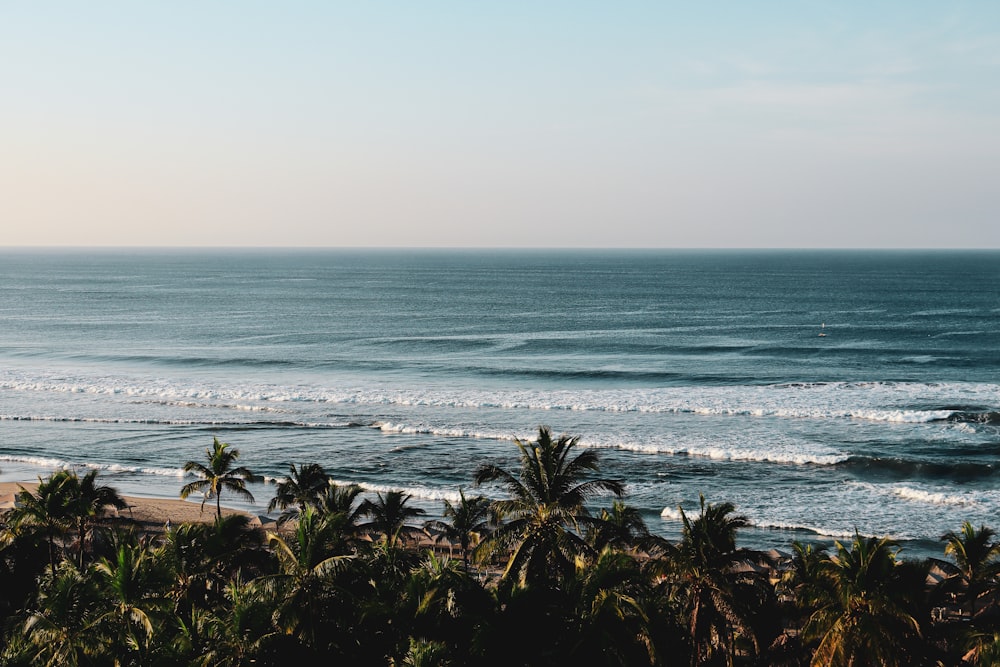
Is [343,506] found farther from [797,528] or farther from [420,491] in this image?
[797,528]

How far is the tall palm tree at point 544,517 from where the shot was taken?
85.6 ft

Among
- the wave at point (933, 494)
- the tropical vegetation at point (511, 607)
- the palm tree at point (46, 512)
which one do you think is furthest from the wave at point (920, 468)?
the palm tree at point (46, 512)

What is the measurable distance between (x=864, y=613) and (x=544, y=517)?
30.3 feet

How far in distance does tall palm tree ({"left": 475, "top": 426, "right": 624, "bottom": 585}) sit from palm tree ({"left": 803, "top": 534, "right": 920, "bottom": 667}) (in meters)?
6.94

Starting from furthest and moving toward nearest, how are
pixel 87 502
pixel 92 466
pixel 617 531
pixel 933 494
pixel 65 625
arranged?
pixel 92 466, pixel 933 494, pixel 87 502, pixel 617 531, pixel 65 625

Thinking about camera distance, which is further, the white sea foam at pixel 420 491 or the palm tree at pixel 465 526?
the white sea foam at pixel 420 491

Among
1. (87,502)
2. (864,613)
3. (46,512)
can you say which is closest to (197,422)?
(87,502)

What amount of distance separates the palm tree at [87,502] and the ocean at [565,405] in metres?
13.7

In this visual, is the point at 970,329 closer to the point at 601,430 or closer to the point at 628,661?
the point at 601,430

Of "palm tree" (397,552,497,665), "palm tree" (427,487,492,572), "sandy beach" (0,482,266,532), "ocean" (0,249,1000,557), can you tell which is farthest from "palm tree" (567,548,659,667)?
"sandy beach" (0,482,266,532)

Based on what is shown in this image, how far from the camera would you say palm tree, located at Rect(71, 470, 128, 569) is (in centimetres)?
3206

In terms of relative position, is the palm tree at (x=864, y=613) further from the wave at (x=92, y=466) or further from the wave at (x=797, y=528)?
the wave at (x=92, y=466)

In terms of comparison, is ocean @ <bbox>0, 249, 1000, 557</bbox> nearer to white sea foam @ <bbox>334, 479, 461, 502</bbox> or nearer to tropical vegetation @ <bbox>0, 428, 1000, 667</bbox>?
white sea foam @ <bbox>334, 479, 461, 502</bbox>

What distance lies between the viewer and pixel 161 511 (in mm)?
47250
